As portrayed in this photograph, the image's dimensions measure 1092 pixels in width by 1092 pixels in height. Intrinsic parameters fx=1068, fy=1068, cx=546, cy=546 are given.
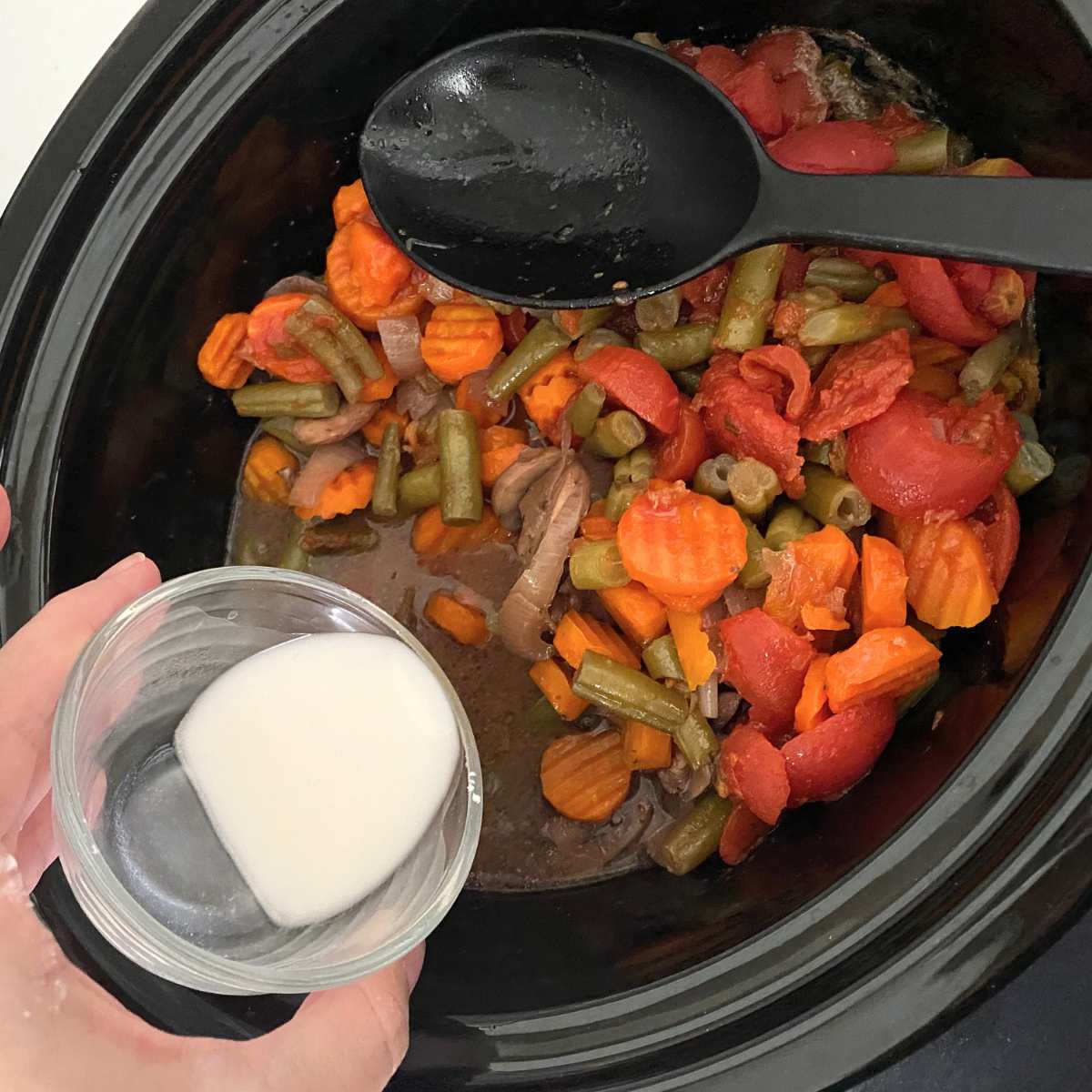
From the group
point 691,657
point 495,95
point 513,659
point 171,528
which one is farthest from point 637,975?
point 495,95

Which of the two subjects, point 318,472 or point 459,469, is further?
point 318,472

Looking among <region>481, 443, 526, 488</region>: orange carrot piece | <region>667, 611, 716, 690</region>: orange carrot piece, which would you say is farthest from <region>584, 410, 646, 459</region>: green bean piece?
<region>667, 611, 716, 690</region>: orange carrot piece

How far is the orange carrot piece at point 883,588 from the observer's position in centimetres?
121

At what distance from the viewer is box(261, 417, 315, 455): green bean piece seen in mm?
1495

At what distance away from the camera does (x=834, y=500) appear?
125 centimetres

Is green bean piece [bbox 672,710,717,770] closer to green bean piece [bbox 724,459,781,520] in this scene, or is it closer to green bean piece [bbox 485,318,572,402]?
green bean piece [bbox 724,459,781,520]

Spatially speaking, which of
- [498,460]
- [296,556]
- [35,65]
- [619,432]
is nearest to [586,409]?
[619,432]

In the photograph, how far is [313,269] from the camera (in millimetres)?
1531

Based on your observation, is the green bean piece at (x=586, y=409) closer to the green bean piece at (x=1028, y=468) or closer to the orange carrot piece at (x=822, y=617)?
the orange carrot piece at (x=822, y=617)

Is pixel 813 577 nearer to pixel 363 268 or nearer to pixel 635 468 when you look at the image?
pixel 635 468

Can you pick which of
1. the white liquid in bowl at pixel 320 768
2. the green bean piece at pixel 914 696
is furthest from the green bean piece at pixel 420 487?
the green bean piece at pixel 914 696

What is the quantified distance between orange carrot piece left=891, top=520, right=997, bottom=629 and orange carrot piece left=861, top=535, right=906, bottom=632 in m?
0.02

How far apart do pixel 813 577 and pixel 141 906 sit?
78 cm

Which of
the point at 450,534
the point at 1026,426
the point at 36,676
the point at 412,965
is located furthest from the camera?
the point at 450,534
